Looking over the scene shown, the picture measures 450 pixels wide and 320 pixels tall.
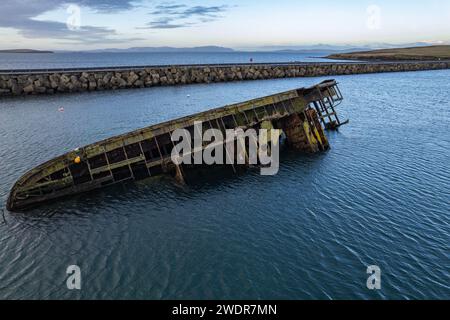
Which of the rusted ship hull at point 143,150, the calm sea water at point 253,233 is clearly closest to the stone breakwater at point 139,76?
the calm sea water at point 253,233

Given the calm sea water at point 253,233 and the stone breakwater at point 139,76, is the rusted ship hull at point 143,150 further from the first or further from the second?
the stone breakwater at point 139,76

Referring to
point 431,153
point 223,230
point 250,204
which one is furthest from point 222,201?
point 431,153

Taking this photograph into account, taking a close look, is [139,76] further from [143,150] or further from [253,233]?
[253,233]

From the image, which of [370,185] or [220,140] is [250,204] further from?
[370,185]

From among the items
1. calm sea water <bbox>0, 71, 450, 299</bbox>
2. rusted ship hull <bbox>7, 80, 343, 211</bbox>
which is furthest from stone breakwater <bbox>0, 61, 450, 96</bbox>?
rusted ship hull <bbox>7, 80, 343, 211</bbox>

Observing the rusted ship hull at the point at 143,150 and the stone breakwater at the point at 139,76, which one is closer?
the rusted ship hull at the point at 143,150
